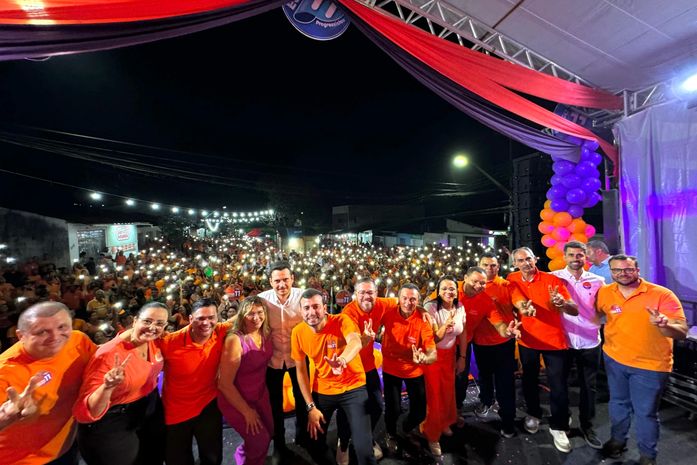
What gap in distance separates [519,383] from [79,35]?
659 cm

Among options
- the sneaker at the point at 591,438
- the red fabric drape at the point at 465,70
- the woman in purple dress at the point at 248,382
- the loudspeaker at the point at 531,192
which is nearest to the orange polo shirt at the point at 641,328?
the sneaker at the point at 591,438

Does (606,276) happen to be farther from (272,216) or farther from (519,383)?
(272,216)

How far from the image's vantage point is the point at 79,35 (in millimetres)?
2787

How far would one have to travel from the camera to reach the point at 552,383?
355 cm

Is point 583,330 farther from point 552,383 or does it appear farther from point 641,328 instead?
point 552,383

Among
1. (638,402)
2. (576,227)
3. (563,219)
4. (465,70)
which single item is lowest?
(638,402)

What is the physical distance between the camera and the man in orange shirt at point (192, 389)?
2.69 m

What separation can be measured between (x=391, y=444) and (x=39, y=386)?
121 inches

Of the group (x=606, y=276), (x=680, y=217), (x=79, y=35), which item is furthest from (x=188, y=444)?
(x=680, y=217)

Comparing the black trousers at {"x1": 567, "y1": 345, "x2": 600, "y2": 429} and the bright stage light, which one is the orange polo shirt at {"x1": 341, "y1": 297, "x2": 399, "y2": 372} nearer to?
the black trousers at {"x1": 567, "y1": 345, "x2": 600, "y2": 429}

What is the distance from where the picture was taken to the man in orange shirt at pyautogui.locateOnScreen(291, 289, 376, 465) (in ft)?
9.65

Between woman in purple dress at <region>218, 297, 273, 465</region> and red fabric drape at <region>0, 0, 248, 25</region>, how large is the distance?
110 inches

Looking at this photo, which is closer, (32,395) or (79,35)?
(32,395)

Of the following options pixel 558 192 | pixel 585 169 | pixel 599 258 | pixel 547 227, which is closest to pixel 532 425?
pixel 599 258
